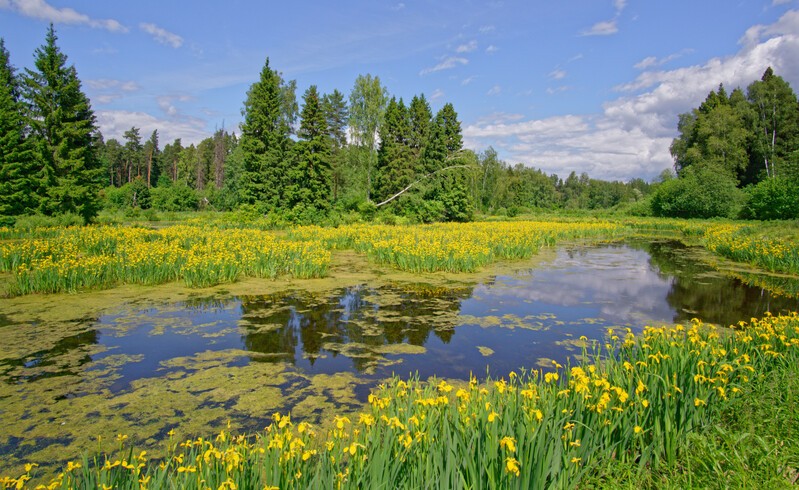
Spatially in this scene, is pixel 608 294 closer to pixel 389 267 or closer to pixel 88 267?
pixel 389 267

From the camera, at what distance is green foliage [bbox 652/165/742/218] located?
41.5m

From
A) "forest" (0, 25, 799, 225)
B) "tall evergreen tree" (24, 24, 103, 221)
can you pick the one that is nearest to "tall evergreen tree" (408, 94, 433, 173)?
"forest" (0, 25, 799, 225)

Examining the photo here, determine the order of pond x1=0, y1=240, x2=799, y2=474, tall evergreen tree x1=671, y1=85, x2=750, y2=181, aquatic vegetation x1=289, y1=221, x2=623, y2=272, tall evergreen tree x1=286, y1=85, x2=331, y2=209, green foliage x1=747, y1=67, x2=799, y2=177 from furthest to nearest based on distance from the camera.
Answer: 1. tall evergreen tree x1=671, y1=85, x2=750, y2=181
2. green foliage x1=747, y1=67, x2=799, y2=177
3. tall evergreen tree x1=286, y1=85, x2=331, y2=209
4. aquatic vegetation x1=289, y1=221, x2=623, y2=272
5. pond x1=0, y1=240, x2=799, y2=474

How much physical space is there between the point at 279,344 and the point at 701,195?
49.0 metres

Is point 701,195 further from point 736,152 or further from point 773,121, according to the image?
point 773,121

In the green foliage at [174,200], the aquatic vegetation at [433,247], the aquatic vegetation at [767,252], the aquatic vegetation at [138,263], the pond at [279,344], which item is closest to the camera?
the pond at [279,344]

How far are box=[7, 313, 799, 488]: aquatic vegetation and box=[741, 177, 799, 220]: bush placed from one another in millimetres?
36290

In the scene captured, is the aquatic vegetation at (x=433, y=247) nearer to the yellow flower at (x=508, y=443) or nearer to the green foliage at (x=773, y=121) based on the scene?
the yellow flower at (x=508, y=443)

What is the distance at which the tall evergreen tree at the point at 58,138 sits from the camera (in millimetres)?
26672

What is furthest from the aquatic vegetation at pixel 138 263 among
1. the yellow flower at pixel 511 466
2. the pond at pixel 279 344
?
the yellow flower at pixel 511 466

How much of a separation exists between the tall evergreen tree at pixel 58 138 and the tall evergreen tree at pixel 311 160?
1332cm

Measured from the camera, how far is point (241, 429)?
4418 mm

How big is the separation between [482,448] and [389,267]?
41.3 feet

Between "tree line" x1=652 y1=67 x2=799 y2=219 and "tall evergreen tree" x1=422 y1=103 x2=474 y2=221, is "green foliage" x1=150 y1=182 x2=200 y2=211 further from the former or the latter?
"tree line" x1=652 y1=67 x2=799 y2=219
